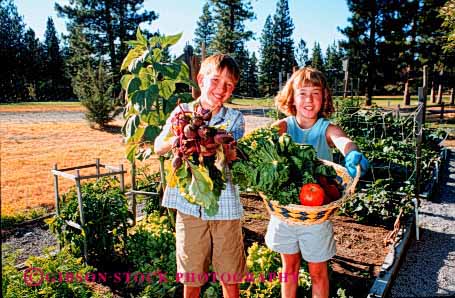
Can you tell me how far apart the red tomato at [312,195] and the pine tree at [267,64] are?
1266 inches

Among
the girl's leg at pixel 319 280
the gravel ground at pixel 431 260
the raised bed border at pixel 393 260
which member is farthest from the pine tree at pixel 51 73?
the gravel ground at pixel 431 260

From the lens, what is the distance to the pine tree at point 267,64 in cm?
3409

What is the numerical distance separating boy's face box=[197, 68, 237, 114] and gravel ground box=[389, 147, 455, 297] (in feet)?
6.78

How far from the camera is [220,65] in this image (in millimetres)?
1903

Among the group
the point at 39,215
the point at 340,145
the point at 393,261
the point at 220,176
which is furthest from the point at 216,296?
the point at 39,215

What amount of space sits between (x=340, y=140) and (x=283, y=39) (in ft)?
117

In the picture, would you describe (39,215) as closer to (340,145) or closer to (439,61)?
(340,145)

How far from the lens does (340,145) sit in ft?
6.36

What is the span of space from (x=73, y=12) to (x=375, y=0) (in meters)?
16.6

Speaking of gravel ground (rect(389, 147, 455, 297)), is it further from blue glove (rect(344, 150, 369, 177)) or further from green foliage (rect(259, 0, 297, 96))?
green foliage (rect(259, 0, 297, 96))

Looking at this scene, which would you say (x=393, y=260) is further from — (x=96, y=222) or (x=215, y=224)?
(x=96, y=222)

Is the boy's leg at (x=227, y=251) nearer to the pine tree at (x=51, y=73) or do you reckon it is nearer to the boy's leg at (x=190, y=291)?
the boy's leg at (x=190, y=291)

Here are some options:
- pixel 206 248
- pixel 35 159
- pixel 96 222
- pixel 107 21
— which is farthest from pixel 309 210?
pixel 107 21

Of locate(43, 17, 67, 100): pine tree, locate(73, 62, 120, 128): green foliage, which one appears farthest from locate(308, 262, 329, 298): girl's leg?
locate(73, 62, 120, 128): green foliage
